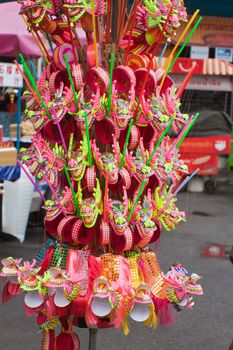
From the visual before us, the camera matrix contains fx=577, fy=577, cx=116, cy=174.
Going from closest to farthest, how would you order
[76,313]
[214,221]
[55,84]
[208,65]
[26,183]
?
1. [76,313]
2. [55,84]
3. [26,183]
4. [214,221]
5. [208,65]

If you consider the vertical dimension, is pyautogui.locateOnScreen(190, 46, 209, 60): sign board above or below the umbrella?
below

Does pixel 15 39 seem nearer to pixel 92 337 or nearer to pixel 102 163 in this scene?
pixel 102 163

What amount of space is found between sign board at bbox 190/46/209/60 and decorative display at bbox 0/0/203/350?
35.9 ft

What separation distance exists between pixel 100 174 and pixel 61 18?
66 centimetres

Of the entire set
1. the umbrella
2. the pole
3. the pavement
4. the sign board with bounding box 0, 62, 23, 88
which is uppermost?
the umbrella

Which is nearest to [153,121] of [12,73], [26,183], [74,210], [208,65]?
[74,210]

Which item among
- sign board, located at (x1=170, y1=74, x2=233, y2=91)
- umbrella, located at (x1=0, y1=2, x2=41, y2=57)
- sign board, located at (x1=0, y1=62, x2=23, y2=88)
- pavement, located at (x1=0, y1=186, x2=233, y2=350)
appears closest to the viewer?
pavement, located at (x1=0, y1=186, x2=233, y2=350)

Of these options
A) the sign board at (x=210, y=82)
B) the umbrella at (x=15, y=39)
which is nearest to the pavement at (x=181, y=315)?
the umbrella at (x=15, y=39)

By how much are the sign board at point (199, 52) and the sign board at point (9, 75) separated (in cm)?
711

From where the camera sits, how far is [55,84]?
7.96 feet

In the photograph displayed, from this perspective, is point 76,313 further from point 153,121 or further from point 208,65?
point 208,65

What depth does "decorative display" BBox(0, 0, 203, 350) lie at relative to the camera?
89.0 inches

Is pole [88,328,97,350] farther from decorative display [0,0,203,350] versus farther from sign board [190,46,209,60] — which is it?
sign board [190,46,209,60]

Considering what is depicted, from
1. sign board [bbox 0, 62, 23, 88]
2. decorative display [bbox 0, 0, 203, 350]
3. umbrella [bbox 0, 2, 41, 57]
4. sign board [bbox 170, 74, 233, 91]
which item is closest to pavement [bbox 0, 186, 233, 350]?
decorative display [bbox 0, 0, 203, 350]
